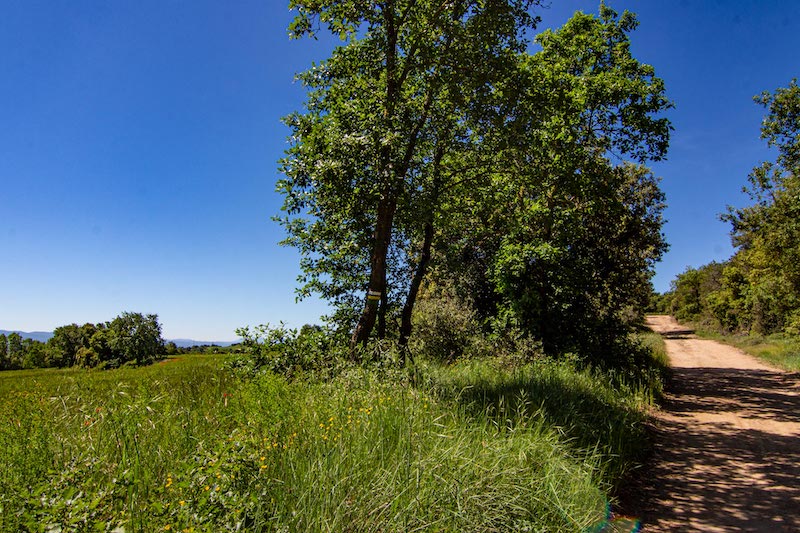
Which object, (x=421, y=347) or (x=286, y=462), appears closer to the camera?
(x=286, y=462)

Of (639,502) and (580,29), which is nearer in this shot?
(639,502)

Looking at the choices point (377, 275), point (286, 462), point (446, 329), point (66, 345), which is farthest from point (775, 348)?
point (66, 345)

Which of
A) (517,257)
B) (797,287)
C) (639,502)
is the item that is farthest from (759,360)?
(639,502)

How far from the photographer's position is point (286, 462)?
3256 mm

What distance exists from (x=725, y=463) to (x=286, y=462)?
641 centimetres

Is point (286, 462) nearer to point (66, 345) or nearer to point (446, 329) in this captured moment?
point (446, 329)

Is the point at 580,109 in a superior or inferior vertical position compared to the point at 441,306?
superior

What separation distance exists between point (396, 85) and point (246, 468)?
773cm

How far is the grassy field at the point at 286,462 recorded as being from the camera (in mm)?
2656

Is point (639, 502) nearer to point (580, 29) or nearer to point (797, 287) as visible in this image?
point (580, 29)

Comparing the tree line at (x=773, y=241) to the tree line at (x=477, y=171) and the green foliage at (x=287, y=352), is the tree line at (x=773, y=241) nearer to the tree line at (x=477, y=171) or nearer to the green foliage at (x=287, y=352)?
the tree line at (x=477, y=171)

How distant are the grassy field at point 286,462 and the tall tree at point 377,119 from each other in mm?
3671

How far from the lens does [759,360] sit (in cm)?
2097

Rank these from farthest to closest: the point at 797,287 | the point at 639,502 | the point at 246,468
A: 1. the point at 797,287
2. the point at 639,502
3. the point at 246,468
